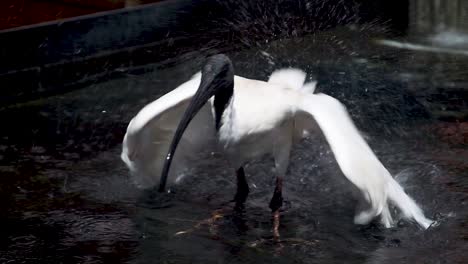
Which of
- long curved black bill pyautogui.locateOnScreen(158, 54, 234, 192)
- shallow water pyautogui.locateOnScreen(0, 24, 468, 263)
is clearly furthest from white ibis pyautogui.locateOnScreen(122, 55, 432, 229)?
shallow water pyautogui.locateOnScreen(0, 24, 468, 263)

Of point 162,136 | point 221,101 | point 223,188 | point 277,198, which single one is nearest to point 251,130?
point 221,101

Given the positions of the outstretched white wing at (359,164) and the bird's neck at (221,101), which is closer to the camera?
the outstretched white wing at (359,164)

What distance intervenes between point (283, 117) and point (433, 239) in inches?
34.6

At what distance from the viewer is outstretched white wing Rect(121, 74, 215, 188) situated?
5062mm

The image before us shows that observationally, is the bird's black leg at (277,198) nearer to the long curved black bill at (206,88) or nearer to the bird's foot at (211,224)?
the bird's foot at (211,224)

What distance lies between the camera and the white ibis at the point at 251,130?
15.4 feet

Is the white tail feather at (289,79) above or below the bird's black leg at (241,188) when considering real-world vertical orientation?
above

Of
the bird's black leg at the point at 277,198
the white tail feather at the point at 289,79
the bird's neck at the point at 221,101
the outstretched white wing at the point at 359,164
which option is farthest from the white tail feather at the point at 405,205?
the bird's neck at the point at 221,101

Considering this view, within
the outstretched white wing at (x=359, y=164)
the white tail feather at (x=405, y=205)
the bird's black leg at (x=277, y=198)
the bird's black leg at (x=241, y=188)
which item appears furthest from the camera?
the bird's black leg at (x=241, y=188)

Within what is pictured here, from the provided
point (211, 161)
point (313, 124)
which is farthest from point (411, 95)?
point (313, 124)

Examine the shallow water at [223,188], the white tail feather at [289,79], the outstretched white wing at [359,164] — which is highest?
the white tail feather at [289,79]

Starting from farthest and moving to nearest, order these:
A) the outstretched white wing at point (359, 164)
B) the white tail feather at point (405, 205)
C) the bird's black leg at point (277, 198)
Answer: the bird's black leg at point (277, 198), the white tail feather at point (405, 205), the outstretched white wing at point (359, 164)

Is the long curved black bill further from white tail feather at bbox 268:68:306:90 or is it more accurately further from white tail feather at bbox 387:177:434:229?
white tail feather at bbox 387:177:434:229

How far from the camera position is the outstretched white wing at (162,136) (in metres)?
5.06
